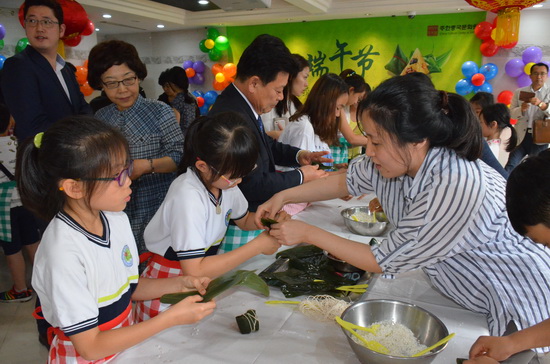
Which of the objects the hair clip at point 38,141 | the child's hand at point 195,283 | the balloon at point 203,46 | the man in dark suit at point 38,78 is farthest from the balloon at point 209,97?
the hair clip at point 38,141

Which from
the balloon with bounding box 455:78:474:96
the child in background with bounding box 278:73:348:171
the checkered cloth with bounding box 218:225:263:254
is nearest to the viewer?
the checkered cloth with bounding box 218:225:263:254

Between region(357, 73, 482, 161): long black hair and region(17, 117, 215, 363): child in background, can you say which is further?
region(357, 73, 482, 161): long black hair

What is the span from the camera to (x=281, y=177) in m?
1.99

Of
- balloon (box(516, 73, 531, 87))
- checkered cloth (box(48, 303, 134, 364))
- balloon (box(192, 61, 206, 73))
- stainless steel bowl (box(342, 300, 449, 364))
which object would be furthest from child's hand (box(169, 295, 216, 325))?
balloon (box(192, 61, 206, 73))

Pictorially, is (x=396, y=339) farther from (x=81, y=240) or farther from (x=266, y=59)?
(x=266, y=59)

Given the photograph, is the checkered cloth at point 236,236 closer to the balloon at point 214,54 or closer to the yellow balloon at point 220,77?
the yellow balloon at point 220,77

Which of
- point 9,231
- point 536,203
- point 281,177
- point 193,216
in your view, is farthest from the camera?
point 9,231

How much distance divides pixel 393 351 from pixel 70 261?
2.89ft

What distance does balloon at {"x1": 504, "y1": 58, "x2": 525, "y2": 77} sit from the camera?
20.7 feet

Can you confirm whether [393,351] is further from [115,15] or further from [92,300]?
[115,15]

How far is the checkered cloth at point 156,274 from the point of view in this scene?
1.48 meters

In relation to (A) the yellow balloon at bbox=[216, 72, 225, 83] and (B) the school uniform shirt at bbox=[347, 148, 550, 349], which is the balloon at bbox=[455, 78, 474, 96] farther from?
(B) the school uniform shirt at bbox=[347, 148, 550, 349]

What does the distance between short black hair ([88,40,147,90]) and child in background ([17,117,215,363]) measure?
93 centimetres

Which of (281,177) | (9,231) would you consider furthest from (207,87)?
(281,177)
